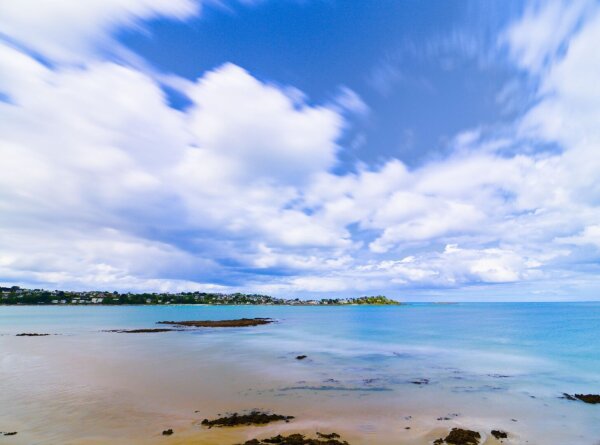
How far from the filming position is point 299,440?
46.7 ft

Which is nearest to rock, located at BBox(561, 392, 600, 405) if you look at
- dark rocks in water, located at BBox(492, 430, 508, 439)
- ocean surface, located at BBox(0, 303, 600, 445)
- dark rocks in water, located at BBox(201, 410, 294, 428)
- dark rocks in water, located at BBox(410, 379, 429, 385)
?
ocean surface, located at BBox(0, 303, 600, 445)

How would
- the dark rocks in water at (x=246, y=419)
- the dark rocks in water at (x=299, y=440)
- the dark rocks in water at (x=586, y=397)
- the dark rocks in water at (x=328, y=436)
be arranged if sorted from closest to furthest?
the dark rocks in water at (x=299, y=440) → the dark rocks in water at (x=328, y=436) → the dark rocks in water at (x=246, y=419) → the dark rocks in water at (x=586, y=397)

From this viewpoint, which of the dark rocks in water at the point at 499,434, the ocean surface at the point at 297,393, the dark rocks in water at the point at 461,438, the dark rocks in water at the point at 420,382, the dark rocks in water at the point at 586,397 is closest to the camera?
the dark rocks in water at the point at 461,438

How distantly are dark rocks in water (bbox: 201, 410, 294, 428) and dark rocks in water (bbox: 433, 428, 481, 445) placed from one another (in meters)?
6.79

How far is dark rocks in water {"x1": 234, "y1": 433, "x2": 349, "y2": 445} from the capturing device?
45.9 feet

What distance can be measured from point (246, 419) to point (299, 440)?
11.8ft

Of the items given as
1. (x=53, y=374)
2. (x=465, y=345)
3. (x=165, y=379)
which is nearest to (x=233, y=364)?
(x=165, y=379)

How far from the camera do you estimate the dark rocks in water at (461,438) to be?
46.9 feet

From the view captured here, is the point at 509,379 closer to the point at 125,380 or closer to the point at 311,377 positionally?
the point at 311,377

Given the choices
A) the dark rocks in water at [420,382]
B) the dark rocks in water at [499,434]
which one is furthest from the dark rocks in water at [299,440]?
the dark rocks in water at [420,382]

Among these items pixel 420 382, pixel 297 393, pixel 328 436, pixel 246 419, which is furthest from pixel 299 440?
pixel 420 382

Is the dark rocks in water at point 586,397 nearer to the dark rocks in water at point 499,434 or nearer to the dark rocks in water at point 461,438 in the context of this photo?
the dark rocks in water at point 499,434

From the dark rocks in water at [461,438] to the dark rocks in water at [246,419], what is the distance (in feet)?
22.3

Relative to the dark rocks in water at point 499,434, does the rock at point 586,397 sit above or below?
above
